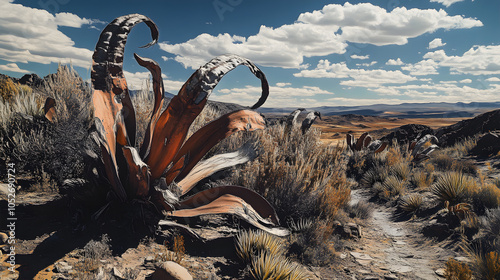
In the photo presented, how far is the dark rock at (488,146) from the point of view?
947 centimetres

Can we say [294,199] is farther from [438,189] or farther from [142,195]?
[438,189]

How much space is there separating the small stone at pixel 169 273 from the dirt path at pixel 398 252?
2257 mm

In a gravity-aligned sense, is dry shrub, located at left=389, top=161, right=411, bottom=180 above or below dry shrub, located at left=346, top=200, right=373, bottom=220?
above

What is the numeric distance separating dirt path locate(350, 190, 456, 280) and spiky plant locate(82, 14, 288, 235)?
154 centimetres

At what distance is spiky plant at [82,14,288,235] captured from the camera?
2.51m

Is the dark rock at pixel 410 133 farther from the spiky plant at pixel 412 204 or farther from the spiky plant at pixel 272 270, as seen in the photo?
the spiky plant at pixel 272 270

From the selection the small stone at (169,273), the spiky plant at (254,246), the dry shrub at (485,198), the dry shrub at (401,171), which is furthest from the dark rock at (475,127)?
the small stone at (169,273)

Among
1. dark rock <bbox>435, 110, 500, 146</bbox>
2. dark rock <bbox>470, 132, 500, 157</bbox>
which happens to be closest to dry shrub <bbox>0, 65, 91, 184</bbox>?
dark rock <bbox>470, 132, 500, 157</bbox>

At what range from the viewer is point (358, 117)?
6091 centimetres

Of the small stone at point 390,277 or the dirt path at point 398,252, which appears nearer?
the small stone at point 390,277

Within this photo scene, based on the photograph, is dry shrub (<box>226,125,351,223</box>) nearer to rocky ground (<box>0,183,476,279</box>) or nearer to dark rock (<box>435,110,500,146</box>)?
rocky ground (<box>0,183,476,279</box>)

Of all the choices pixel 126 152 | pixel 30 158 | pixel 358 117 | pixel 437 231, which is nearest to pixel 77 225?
pixel 126 152

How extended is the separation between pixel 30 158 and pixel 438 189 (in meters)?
6.58

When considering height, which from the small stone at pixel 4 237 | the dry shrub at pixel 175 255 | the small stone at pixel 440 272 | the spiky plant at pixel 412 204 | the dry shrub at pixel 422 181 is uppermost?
the small stone at pixel 4 237
